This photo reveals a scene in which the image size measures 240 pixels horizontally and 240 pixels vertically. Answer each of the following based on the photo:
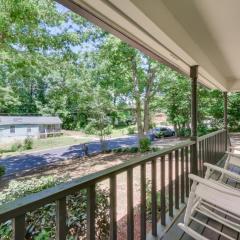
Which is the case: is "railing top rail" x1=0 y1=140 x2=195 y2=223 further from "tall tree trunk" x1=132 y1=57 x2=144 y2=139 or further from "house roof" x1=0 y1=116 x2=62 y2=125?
"house roof" x1=0 y1=116 x2=62 y2=125

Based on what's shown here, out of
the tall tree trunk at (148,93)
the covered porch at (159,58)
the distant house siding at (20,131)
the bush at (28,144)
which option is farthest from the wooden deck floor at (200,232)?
the distant house siding at (20,131)

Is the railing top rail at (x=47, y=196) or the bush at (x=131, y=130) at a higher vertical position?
the railing top rail at (x=47, y=196)

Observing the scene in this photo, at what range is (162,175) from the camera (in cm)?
231

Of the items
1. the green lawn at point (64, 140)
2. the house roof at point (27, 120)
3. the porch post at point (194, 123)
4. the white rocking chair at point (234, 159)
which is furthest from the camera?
the green lawn at point (64, 140)

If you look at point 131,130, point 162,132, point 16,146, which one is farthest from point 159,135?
point 16,146

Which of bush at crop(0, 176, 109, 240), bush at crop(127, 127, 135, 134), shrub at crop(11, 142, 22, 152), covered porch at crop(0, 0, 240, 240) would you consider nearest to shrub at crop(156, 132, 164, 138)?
bush at crop(127, 127, 135, 134)

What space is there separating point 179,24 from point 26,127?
18447 millimetres

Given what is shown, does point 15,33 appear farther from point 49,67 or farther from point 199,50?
point 199,50

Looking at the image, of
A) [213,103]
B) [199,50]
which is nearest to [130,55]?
[213,103]

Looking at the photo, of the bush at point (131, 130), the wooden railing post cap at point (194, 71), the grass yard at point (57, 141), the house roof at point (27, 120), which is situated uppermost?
the wooden railing post cap at point (194, 71)

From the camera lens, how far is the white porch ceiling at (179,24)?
167 centimetres

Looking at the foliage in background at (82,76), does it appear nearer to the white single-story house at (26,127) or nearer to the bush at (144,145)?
the white single-story house at (26,127)

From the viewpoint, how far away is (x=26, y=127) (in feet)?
63.7

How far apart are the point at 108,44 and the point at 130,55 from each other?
4.18 feet
